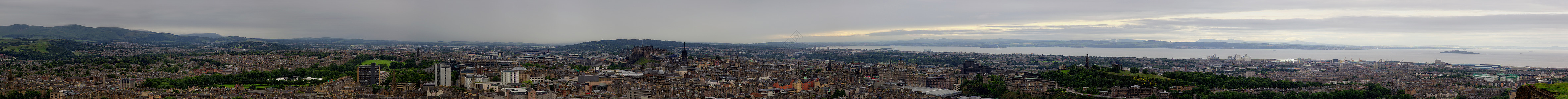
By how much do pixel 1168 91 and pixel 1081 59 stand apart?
32.4 m

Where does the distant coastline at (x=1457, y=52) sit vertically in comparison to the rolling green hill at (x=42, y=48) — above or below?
above

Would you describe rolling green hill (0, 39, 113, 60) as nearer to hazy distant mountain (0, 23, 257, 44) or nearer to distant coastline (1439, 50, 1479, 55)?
hazy distant mountain (0, 23, 257, 44)

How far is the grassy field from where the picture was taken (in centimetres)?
4550

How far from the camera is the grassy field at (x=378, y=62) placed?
4550cm

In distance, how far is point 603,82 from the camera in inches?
1239

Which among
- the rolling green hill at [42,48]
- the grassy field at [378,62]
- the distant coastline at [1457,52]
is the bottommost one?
the grassy field at [378,62]

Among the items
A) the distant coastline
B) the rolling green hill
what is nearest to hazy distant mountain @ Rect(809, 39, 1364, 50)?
the distant coastline

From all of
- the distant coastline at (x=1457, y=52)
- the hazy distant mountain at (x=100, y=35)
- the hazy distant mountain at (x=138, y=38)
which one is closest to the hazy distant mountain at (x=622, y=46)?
the hazy distant mountain at (x=138, y=38)

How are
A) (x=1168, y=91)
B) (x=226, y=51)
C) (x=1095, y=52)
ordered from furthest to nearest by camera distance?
(x=1095, y=52) < (x=226, y=51) < (x=1168, y=91)

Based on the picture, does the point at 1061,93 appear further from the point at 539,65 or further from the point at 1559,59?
the point at 1559,59

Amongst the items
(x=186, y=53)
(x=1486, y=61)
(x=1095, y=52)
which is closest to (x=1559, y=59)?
(x=1486, y=61)

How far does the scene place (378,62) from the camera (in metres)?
47.6

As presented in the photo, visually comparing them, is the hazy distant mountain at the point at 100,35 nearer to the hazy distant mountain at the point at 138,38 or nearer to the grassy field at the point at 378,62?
the hazy distant mountain at the point at 138,38

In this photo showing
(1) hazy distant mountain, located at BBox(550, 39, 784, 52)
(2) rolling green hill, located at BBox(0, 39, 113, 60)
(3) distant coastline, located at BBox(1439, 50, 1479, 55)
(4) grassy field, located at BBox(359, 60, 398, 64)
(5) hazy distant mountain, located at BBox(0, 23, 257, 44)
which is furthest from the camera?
(5) hazy distant mountain, located at BBox(0, 23, 257, 44)
